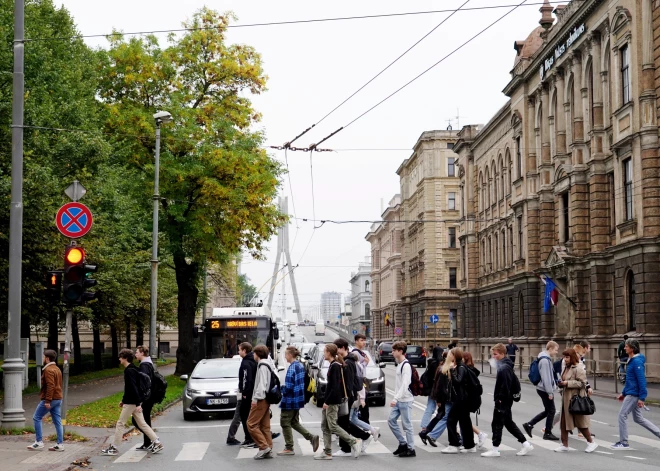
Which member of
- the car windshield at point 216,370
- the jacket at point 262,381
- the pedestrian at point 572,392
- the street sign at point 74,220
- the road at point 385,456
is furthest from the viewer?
the car windshield at point 216,370

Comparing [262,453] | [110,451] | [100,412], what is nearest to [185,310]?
[100,412]

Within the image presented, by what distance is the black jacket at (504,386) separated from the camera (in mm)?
15547

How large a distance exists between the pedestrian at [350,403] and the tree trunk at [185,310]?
2516 centimetres

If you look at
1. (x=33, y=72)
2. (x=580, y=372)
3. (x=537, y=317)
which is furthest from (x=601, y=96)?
(x=580, y=372)

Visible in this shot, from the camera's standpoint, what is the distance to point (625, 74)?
132 feet

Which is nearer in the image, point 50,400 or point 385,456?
point 385,456

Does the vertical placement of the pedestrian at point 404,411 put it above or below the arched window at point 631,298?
below

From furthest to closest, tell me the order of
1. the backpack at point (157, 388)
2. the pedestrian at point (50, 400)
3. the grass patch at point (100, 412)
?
the grass patch at point (100, 412) < the backpack at point (157, 388) < the pedestrian at point (50, 400)

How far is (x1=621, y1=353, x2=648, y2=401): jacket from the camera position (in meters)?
16.4

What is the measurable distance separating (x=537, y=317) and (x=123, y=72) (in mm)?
26297

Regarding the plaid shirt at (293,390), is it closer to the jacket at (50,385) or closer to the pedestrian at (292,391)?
the pedestrian at (292,391)

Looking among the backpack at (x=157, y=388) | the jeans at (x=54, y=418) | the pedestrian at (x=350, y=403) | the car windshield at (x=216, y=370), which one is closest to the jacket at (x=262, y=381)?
the pedestrian at (x=350, y=403)

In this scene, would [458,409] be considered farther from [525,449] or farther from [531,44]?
[531,44]

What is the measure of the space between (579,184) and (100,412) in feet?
90.7
